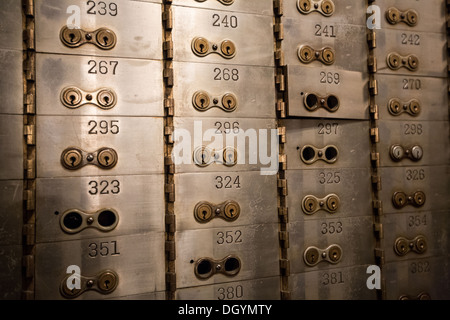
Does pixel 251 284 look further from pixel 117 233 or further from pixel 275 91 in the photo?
pixel 275 91

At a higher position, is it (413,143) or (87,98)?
→ (87,98)

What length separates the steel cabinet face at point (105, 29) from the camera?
2.97 meters

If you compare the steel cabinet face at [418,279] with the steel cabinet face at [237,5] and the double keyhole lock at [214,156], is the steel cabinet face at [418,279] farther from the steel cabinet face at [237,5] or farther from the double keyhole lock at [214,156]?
the steel cabinet face at [237,5]

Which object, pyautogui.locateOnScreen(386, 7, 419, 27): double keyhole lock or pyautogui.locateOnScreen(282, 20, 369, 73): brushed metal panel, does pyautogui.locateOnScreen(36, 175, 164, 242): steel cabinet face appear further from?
pyautogui.locateOnScreen(386, 7, 419, 27): double keyhole lock

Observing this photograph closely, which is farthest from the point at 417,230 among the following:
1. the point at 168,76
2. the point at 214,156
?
the point at 168,76

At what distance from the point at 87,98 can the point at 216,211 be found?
1.27 metres

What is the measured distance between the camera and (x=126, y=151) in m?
3.16

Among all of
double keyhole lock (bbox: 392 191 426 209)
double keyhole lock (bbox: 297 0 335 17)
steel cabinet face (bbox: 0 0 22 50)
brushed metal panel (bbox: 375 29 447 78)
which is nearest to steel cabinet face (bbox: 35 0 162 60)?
steel cabinet face (bbox: 0 0 22 50)

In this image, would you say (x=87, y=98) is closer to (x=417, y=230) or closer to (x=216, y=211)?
(x=216, y=211)

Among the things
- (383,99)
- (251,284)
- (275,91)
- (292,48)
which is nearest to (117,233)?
(251,284)

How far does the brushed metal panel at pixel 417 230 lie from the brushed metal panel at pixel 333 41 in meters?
1.39

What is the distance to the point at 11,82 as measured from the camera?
289cm

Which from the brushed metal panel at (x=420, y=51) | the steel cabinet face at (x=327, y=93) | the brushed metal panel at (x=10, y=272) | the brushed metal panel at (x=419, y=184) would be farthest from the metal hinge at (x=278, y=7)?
the brushed metal panel at (x=10, y=272)

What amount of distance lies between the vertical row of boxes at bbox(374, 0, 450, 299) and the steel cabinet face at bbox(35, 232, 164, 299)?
205 centimetres
